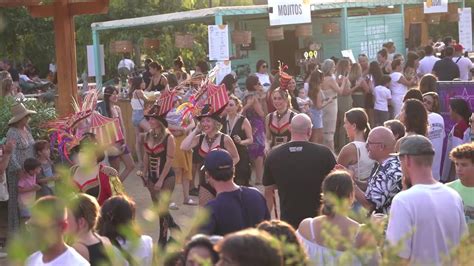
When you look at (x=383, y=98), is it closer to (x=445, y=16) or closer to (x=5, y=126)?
(x=5, y=126)

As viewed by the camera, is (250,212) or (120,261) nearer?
(120,261)

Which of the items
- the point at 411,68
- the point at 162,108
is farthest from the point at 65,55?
the point at 411,68

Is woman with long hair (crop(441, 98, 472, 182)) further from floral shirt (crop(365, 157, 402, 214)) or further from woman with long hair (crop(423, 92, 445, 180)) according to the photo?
floral shirt (crop(365, 157, 402, 214))

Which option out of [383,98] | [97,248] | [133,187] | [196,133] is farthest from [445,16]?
[97,248]

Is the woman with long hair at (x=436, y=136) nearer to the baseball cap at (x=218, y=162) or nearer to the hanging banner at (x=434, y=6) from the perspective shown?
the baseball cap at (x=218, y=162)

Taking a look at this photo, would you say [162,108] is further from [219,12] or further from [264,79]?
[219,12]

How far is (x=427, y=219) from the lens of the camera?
471cm

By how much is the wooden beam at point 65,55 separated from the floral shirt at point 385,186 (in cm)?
698

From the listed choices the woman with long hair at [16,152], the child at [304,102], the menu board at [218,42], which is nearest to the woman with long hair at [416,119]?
the woman with long hair at [16,152]

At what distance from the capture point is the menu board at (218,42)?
15305 mm

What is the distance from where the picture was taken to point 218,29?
50.4 ft

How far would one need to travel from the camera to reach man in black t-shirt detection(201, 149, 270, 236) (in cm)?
561

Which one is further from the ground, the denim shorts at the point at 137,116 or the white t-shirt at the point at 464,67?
the white t-shirt at the point at 464,67

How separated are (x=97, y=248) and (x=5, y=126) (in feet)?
18.5
